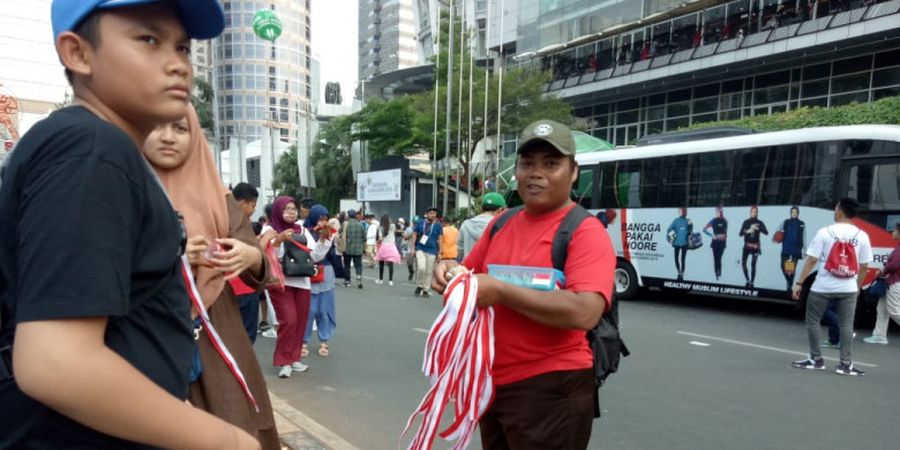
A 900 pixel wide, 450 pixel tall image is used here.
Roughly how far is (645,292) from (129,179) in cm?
1330

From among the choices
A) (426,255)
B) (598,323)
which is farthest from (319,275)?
(426,255)

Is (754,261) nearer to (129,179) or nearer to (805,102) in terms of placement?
(129,179)

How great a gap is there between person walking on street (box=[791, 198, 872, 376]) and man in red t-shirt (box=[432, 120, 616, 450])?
5322 millimetres

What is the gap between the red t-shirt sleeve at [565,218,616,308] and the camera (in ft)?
6.61

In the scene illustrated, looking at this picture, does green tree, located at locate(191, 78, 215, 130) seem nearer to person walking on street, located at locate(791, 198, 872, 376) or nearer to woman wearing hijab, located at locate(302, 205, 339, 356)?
woman wearing hijab, located at locate(302, 205, 339, 356)

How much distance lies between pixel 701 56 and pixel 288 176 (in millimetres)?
27940

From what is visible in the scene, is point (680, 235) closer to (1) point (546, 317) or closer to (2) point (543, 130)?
(2) point (543, 130)

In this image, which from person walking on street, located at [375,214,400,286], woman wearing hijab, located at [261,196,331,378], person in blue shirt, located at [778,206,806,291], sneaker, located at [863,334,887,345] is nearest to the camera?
woman wearing hijab, located at [261,196,331,378]

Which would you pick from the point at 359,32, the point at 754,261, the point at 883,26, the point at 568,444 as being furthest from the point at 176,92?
the point at 359,32

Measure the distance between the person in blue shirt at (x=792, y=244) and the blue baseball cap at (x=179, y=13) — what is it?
10431 mm

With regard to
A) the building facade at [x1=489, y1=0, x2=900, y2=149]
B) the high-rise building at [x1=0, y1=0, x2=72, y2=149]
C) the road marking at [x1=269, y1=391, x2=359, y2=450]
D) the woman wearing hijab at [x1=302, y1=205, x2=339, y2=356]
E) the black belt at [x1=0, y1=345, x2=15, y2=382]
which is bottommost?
the road marking at [x1=269, y1=391, x2=359, y2=450]

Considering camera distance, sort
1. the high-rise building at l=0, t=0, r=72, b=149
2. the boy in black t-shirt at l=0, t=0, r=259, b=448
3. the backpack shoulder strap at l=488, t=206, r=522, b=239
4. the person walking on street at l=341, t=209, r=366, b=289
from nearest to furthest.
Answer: the boy in black t-shirt at l=0, t=0, r=259, b=448, the backpack shoulder strap at l=488, t=206, r=522, b=239, the high-rise building at l=0, t=0, r=72, b=149, the person walking on street at l=341, t=209, r=366, b=289

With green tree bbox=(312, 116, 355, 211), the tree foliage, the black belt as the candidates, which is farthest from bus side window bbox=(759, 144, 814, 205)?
green tree bbox=(312, 116, 355, 211)

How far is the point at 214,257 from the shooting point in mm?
2084
